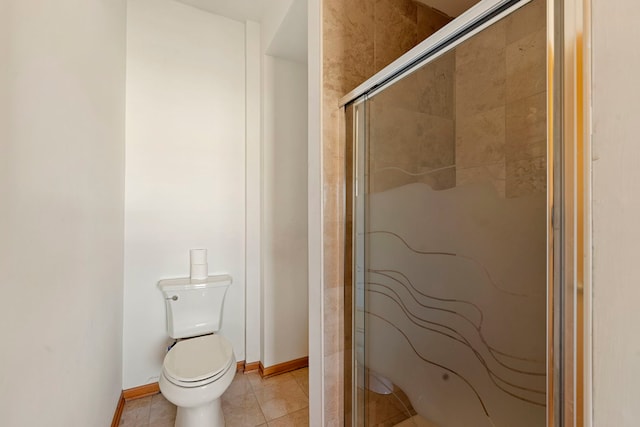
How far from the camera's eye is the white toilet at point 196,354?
4.14 feet

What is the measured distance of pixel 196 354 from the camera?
4.84 feet

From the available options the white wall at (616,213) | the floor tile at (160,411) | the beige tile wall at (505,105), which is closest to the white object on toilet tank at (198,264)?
the floor tile at (160,411)

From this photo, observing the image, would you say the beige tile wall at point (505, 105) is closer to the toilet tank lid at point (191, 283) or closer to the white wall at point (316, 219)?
the white wall at point (316, 219)

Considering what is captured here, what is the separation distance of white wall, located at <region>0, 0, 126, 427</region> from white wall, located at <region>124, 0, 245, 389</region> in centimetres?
34

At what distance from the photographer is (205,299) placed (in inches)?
69.4

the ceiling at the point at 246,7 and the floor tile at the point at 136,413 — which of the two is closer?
the floor tile at the point at 136,413

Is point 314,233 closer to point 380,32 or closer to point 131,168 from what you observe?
point 380,32

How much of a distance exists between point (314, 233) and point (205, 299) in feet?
3.33

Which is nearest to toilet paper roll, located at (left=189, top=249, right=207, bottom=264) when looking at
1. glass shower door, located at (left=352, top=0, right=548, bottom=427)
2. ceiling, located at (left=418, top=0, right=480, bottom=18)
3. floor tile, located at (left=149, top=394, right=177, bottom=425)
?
floor tile, located at (left=149, top=394, right=177, bottom=425)

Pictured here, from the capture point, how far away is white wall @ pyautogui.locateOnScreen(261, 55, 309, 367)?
6.50ft

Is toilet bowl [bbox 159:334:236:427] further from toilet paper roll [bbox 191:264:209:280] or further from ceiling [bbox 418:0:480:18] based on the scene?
ceiling [bbox 418:0:480:18]

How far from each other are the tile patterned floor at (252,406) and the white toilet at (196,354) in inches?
7.3

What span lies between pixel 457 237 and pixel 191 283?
1.61 m

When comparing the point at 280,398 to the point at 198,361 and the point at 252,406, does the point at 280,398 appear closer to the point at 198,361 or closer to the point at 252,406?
the point at 252,406
